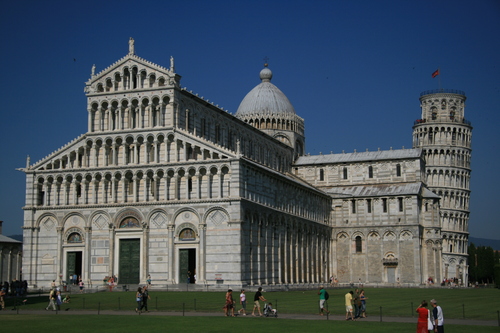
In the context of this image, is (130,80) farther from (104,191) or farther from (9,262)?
(9,262)

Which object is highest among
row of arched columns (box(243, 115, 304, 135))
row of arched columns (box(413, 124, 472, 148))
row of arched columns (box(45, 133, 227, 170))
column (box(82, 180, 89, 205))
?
row of arched columns (box(413, 124, 472, 148))

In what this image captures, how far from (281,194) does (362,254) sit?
21.3m

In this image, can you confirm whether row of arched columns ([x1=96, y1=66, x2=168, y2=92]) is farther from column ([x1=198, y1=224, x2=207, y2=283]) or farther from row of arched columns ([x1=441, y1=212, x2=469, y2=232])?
row of arched columns ([x1=441, y1=212, x2=469, y2=232])

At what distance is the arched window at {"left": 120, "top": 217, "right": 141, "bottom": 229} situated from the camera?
69.6 meters

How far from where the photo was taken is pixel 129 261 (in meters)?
69.3

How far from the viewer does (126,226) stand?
229ft

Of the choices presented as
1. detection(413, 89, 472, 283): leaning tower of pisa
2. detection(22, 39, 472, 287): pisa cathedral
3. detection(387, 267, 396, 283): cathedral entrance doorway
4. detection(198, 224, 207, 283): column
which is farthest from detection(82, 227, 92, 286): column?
detection(413, 89, 472, 283): leaning tower of pisa

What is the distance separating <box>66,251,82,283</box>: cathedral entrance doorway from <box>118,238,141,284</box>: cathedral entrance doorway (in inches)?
186

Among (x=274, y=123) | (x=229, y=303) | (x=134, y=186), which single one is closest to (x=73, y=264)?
(x=134, y=186)

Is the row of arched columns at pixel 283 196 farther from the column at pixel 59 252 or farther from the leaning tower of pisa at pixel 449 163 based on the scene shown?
the leaning tower of pisa at pixel 449 163

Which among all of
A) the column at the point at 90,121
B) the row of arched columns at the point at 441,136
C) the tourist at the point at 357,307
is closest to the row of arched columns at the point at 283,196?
the column at the point at 90,121

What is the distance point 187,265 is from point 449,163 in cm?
7444

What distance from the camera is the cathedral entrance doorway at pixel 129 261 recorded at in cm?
6881

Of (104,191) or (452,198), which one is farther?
(452,198)
